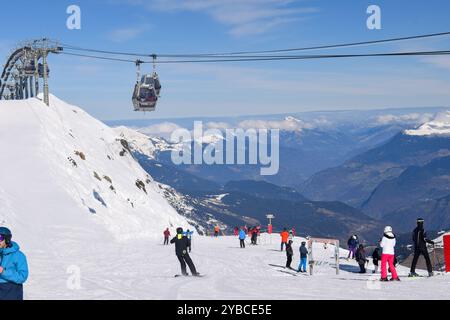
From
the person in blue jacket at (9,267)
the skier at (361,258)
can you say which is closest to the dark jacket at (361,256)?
the skier at (361,258)

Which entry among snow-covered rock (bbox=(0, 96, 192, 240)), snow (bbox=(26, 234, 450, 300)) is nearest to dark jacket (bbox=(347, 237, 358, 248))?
snow (bbox=(26, 234, 450, 300))

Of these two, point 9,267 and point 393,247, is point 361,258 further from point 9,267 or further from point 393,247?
point 9,267

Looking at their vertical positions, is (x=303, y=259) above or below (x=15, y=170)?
below

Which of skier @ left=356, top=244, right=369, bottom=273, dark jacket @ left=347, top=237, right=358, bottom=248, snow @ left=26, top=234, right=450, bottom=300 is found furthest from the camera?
dark jacket @ left=347, top=237, right=358, bottom=248

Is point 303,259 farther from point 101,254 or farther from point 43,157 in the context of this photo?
point 43,157

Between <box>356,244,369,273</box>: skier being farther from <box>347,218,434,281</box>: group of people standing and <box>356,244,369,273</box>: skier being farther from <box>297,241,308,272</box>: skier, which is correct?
<box>347,218,434,281</box>: group of people standing
